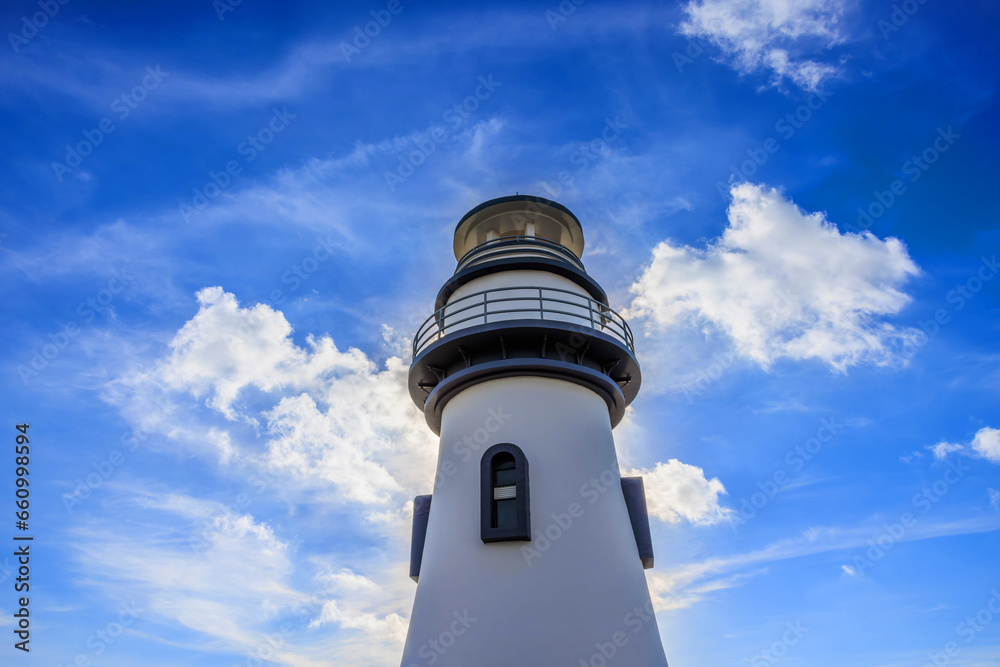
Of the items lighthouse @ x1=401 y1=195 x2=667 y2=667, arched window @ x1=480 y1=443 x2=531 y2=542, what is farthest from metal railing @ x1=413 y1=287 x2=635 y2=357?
arched window @ x1=480 y1=443 x2=531 y2=542

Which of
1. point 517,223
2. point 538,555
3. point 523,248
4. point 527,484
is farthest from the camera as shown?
point 517,223

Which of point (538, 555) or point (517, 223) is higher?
point (517, 223)

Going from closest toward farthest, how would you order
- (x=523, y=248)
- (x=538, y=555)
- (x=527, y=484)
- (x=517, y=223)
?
(x=538, y=555) → (x=527, y=484) → (x=523, y=248) → (x=517, y=223)

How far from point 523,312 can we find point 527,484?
4582 millimetres

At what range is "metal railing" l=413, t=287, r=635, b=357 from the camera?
51.6 ft

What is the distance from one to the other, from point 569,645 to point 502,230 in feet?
40.2

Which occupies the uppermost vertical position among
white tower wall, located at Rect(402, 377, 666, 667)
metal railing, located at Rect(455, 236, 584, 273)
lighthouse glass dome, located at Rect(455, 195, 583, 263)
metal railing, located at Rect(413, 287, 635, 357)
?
lighthouse glass dome, located at Rect(455, 195, 583, 263)

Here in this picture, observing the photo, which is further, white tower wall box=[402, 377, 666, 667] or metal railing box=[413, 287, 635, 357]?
metal railing box=[413, 287, 635, 357]

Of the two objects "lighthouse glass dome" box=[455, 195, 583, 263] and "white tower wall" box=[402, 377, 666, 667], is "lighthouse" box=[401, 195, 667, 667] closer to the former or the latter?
"white tower wall" box=[402, 377, 666, 667]

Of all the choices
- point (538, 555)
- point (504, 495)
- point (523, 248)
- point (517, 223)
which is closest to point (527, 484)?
point (504, 495)

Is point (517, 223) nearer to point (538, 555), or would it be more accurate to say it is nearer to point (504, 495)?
point (504, 495)

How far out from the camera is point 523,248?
17.7 metres

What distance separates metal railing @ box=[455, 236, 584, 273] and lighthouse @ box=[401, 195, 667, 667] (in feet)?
0.15

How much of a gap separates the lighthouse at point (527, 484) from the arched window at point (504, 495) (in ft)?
0.08
